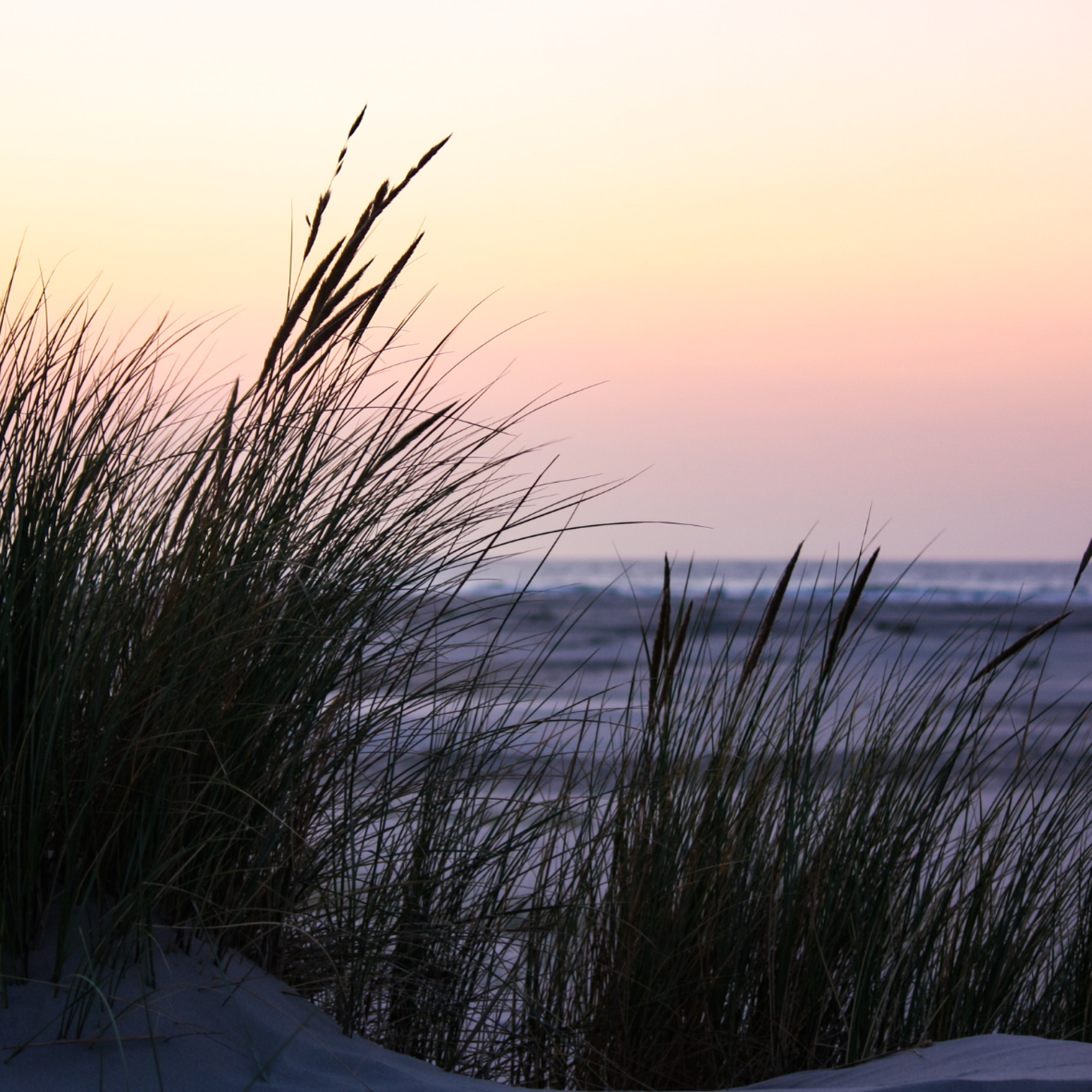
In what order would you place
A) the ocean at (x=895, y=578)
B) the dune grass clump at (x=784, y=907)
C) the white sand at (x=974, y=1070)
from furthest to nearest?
the ocean at (x=895, y=578) < the dune grass clump at (x=784, y=907) < the white sand at (x=974, y=1070)

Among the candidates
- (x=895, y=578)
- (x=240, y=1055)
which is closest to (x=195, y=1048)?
(x=240, y=1055)

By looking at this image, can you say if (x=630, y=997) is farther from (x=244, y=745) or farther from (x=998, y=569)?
(x=998, y=569)

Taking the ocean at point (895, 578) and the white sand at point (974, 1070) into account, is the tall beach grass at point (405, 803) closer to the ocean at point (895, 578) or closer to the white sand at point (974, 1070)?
the white sand at point (974, 1070)

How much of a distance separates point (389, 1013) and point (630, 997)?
0.37 metres

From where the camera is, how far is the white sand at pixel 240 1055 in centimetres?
122

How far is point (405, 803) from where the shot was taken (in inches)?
70.5

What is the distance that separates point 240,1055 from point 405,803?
544 millimetres

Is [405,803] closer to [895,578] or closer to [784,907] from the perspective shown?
[784,907]

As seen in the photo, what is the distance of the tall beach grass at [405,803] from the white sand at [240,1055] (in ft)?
0.13

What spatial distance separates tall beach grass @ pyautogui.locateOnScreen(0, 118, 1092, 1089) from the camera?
1.40 metres

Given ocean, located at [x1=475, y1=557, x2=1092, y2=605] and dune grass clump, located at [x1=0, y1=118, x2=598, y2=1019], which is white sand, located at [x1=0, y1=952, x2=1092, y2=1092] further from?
ocean, located at [x1=475, y1=557, x2=1092, y2=605]

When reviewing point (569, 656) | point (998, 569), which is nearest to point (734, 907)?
point (569, 656)

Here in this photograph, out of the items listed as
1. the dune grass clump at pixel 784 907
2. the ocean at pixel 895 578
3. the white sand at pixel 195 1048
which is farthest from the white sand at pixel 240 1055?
the ocean at pixel 895 578

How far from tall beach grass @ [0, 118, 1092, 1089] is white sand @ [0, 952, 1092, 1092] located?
1.6 inches
